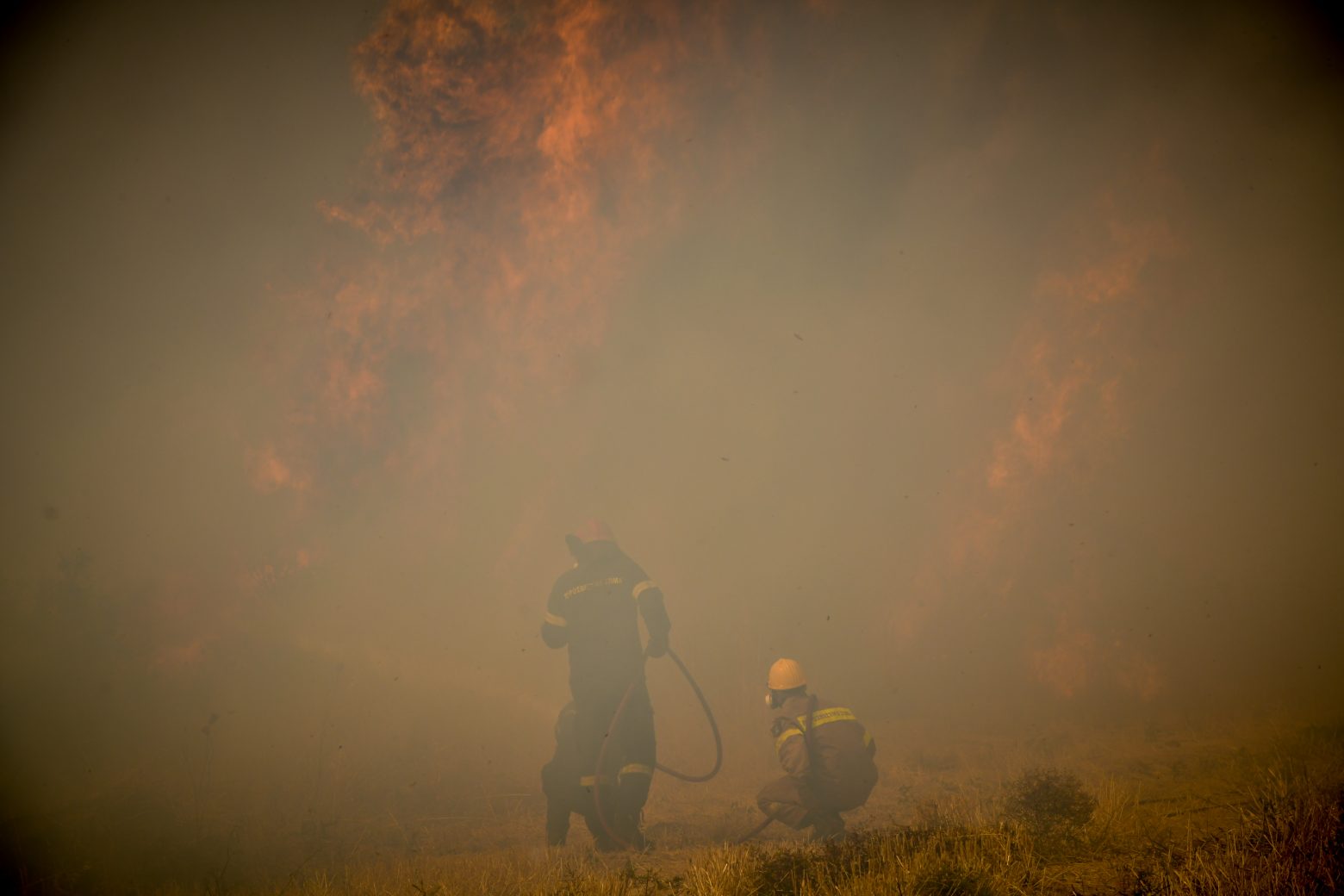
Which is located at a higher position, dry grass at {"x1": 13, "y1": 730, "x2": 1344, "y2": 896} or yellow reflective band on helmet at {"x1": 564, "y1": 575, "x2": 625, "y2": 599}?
yellow reflective band on helmet at {"x1": 564, "y1": 575, "x2": 625, "y2": 599}

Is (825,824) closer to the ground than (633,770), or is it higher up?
closer to the ground

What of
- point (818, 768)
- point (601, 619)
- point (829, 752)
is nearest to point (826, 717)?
point (829, 752)

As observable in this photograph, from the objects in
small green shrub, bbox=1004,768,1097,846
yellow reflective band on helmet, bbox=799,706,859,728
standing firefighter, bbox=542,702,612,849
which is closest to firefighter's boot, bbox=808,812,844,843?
yellow reflective band on helmet, bbox=799,706,859,728

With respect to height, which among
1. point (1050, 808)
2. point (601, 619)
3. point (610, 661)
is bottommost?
point (1050, 808)

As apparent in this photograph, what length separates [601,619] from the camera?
21.4 ft

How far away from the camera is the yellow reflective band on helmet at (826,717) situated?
554cm

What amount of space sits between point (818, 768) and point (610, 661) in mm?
2510

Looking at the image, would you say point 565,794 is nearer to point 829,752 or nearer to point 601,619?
point 601,619

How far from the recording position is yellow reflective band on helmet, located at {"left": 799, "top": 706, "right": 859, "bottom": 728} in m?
5.54

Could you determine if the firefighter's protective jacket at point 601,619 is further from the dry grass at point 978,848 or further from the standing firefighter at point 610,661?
the dry grass at point 978,848

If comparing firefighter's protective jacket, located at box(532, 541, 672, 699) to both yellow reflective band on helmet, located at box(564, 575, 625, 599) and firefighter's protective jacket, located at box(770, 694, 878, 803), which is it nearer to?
yellow reflective band on helmet, located at box(564, 575, 625, 599)

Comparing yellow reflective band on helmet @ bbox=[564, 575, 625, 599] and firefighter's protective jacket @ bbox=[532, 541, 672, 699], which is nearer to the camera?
firefighter's protective jacket @ bbox=[532, 541, 672, 699]

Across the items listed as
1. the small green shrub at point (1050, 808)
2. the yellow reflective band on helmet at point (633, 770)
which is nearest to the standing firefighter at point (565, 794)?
the yellow reflective band on helmet at point (633, 770)

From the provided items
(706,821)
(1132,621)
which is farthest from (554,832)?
(1132,621)
